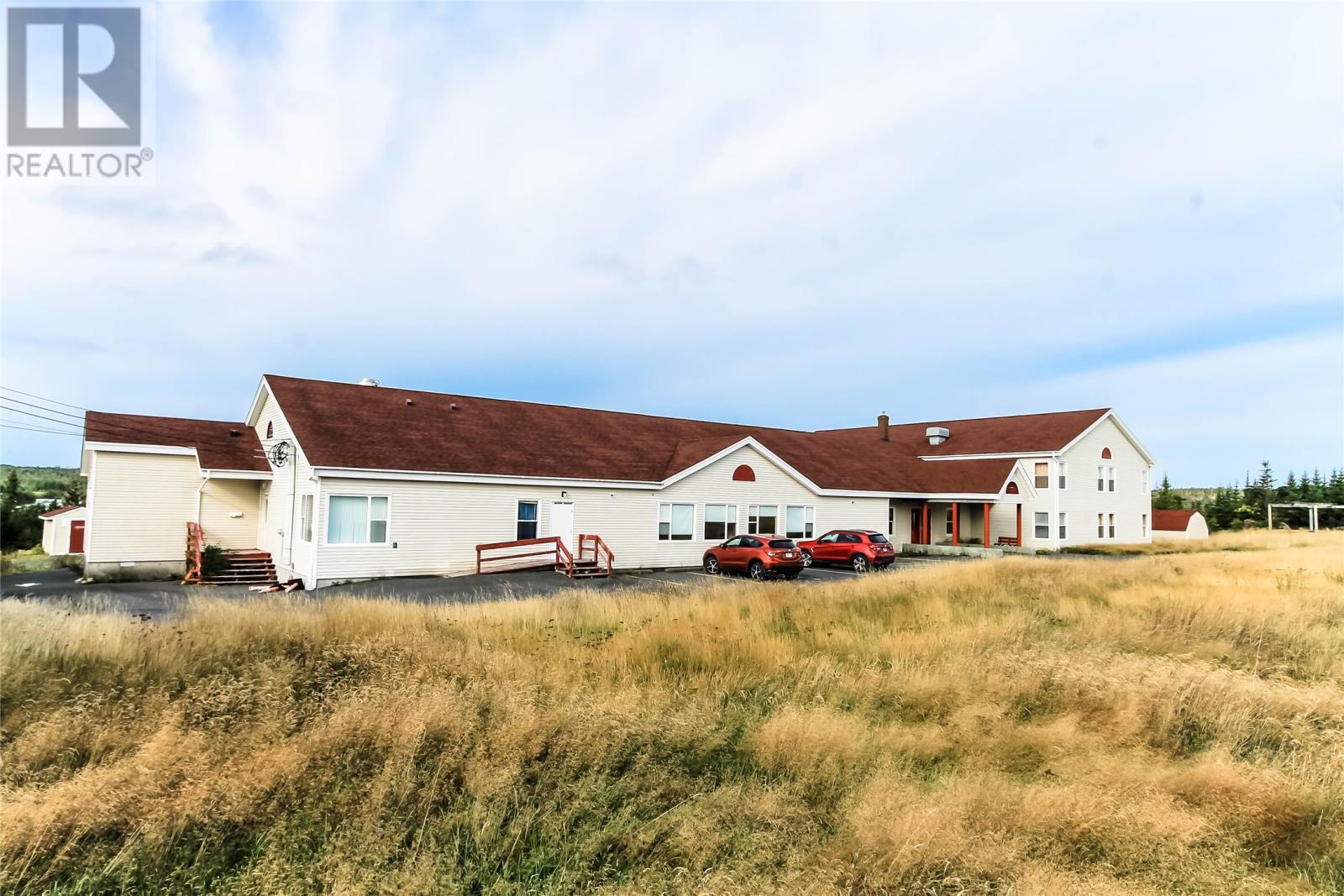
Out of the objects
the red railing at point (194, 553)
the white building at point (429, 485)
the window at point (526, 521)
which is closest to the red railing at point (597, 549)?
the white building at point (429, 485)

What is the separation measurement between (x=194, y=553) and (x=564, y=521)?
11.4 m

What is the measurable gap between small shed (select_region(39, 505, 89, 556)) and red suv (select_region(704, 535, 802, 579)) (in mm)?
20303

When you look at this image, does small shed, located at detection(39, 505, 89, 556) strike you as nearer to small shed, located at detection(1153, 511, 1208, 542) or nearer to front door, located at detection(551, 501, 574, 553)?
front door, located at detection(551, 501, 574, 553)

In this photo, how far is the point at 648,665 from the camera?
8.83 metres

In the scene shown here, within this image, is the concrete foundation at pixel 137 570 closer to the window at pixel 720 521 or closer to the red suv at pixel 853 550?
the window at pixel 720 521

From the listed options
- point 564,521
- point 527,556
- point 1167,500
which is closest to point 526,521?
point 527,556

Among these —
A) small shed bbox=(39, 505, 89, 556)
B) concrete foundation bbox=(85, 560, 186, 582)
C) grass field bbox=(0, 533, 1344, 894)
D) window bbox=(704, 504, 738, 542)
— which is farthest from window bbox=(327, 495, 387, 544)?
window bbox=(704, 504, 738, 542)

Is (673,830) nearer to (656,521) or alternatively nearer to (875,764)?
(875,764)

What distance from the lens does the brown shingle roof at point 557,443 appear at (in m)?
22.6

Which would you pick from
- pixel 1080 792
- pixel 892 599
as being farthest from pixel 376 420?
pixel 1080 792

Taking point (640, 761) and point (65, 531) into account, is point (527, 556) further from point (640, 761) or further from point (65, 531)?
point (640, 761)

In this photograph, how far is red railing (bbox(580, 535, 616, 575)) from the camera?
24625 mm

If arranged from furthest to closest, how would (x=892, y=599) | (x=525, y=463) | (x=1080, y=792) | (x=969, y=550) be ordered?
(x=969, y=550) → (x=525, y=463) → (x=892, y=599) → (x=1080, y=792)

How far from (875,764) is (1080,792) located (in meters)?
1.52
